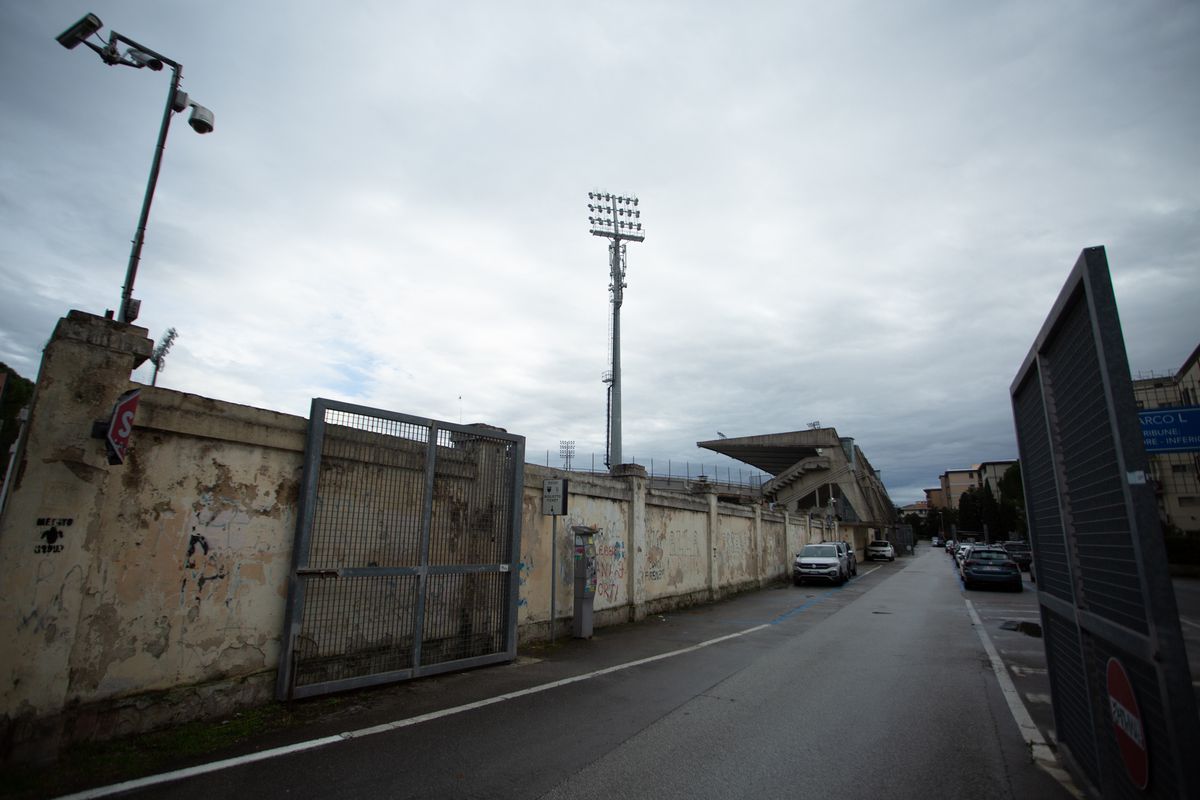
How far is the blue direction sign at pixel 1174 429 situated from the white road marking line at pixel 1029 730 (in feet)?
14.8

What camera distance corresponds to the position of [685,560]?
54.7 ft

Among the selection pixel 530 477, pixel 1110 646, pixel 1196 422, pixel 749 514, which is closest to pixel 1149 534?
pixel 1110 646

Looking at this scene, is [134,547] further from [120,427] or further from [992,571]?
[992,571]

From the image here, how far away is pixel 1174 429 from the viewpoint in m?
9.99

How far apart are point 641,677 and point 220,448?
580cm

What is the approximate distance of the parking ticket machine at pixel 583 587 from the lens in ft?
36.0

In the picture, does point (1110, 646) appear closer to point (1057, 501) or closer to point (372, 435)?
point (1057, 501)

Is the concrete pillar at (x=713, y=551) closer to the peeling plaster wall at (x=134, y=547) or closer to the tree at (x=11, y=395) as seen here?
the peeling plaster wall at (x=134, y=547)

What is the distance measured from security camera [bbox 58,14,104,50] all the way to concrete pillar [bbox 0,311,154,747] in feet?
16.1

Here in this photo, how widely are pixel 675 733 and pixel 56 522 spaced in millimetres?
5623

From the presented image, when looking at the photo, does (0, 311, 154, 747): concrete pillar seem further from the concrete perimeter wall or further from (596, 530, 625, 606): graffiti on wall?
(596, 530, 625, 606): graffiti on wall

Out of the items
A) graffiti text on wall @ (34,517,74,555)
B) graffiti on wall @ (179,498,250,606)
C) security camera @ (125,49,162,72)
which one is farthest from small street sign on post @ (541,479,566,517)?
security camera @ (125,49,162,72)

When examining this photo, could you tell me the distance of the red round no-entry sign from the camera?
2941 mm

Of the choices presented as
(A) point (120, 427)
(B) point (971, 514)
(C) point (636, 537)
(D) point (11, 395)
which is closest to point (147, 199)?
(A) point (120, 427)
